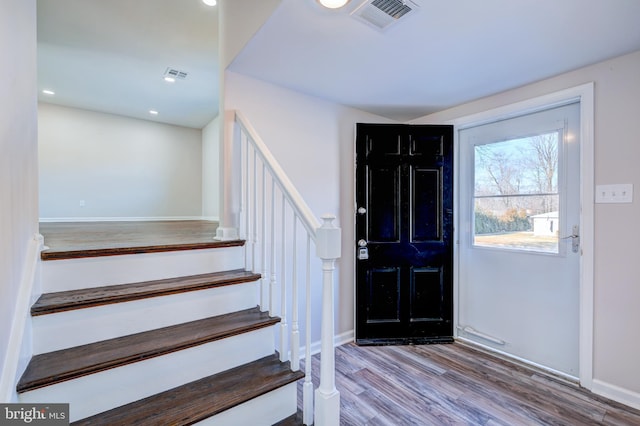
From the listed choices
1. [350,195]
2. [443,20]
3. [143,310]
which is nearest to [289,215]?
[350,195]

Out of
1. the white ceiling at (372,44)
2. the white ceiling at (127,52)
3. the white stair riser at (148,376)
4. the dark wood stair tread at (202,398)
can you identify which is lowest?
the dark wood stair tread at (202,398)

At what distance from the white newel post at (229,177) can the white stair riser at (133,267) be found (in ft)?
0.72

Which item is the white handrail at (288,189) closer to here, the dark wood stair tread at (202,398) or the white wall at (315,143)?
the white wall at (315,143)

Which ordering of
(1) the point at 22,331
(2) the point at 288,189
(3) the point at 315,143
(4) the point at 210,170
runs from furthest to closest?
(4) the point at 210,170
(3) the point at 315,143
(2) the point at 288,189
(1) the point at 22,331

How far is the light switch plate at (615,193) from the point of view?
184 centimetres

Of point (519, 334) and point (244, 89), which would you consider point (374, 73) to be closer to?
point (244, 89)

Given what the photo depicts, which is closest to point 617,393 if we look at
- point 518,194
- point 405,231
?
point 518,194

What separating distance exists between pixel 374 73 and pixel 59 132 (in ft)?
20.1

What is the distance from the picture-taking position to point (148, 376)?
1242mm

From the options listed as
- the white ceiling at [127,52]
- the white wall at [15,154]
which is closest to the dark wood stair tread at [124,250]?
the white wall at [15,154]

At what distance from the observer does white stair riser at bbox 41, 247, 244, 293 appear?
1408 millimetres

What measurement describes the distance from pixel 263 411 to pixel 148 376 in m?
0.54

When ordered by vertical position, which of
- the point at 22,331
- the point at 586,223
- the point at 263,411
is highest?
the point at 586,223

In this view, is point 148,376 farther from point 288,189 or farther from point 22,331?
point 288,189
